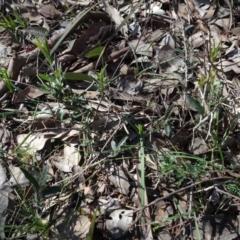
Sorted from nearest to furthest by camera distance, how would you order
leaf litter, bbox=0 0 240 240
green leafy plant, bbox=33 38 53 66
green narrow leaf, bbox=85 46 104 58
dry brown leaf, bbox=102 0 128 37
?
1. leaf litter, bbox=0 0 240 240
2. green leafy plant, bbox=33 38 53 66
3. green narrow leaf, bbox=85 46 104 58
4. dry brown leaf, bbox=102 0 128 37

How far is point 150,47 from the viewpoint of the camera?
2.35m

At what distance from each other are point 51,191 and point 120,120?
42cm

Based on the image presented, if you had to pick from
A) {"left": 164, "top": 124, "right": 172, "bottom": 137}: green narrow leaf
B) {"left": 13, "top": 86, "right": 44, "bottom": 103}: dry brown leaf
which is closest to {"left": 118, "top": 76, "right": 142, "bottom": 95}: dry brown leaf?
{"left": 164, "top": 124, "right": 172, "bottom": 137}: green narrow leaf

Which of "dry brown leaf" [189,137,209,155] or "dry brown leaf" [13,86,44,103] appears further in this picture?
"dry brown leaf" [13,86,44,103]

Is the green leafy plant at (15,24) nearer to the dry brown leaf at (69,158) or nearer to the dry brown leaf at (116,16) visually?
the dry brown leaf at (116,16)

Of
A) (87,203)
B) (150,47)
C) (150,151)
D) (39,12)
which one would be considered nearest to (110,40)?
(150,47)

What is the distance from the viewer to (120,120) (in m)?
2.10

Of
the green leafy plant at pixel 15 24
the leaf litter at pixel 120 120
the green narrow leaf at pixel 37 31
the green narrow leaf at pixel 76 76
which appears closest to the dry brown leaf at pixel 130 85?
the leaf litter at pixel 120 120

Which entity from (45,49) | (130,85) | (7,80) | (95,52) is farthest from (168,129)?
(7,80)

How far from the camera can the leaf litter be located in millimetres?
1909

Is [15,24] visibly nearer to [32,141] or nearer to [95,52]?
[95,52]

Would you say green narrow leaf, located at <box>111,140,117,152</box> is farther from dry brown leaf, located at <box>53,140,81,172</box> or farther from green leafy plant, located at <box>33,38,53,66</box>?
green leafy plant, located at <box>33,38,53,66</box>

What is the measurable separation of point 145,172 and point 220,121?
38cm

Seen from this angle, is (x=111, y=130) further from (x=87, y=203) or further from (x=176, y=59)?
(x=176, y=59)
